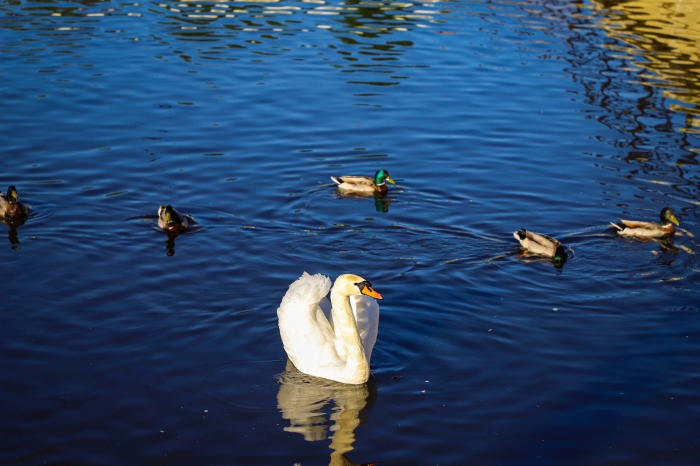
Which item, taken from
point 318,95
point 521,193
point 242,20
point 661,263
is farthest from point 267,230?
point 242,20

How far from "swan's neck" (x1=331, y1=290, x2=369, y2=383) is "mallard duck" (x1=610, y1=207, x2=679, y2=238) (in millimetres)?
6232

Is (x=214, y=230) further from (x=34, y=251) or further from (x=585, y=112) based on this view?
(x=585, y=112)

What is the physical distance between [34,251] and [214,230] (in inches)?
109

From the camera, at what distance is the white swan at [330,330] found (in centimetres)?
1049

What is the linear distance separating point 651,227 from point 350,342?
21.6 feet

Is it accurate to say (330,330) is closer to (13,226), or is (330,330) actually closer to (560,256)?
(560,256)

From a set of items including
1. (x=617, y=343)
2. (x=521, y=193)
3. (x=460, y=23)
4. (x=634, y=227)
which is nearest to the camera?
(x=617, y=343)

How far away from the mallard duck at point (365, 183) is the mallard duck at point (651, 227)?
4189mm

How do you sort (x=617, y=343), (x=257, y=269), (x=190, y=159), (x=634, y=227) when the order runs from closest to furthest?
(x=617, y=343) < (x=257, y=269) < (x=634, y=227) < (x=190, y=159)

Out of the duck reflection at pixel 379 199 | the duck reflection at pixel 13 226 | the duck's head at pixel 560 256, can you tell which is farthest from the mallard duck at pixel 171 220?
the duck's head at pixel 560 256

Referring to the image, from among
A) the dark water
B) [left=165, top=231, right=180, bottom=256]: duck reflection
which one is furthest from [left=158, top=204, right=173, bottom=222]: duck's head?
the dark water

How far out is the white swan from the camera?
1049cm

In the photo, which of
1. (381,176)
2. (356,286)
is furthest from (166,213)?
(356,286)

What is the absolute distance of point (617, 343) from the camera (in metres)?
11.7
